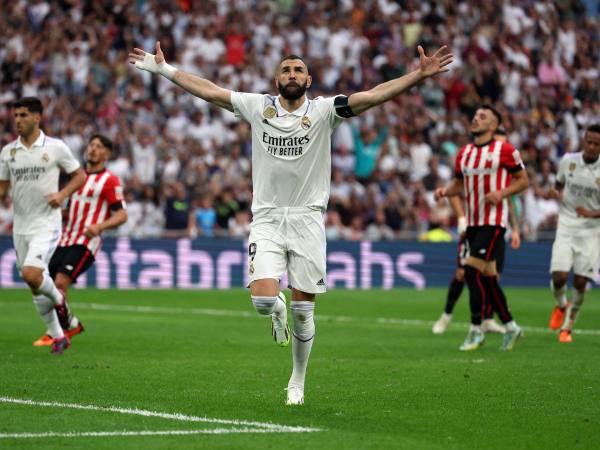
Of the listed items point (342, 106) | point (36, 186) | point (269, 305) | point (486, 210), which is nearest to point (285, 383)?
point (269, 305)

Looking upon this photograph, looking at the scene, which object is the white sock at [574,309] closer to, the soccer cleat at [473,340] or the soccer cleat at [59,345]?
the soccer cleat at [473,340]

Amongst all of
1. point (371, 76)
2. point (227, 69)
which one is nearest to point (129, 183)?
point (227, 69)

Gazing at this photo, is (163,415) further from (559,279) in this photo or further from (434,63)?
(559,279)

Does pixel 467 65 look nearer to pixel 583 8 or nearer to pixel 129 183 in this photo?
pixel 583 8

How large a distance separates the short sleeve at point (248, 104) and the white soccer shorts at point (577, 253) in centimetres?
737

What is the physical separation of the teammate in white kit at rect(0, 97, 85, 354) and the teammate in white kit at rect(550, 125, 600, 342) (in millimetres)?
6094

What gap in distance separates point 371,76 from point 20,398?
22.5 meters

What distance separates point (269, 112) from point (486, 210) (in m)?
5.31

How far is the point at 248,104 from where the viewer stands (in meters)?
9.90

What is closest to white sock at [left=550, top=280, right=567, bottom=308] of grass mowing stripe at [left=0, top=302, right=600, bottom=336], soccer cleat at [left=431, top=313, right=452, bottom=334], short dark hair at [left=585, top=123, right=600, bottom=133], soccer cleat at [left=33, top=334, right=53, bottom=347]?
grass mowing stripe at [left=0, top=302, right=600, bottom=336]

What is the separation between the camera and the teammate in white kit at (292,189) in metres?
9.69

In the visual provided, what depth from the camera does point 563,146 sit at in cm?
3162

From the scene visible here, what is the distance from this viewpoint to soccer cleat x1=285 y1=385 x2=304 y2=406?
9.65m

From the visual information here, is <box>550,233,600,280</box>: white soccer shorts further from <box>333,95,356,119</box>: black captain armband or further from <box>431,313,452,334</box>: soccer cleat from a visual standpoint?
<box>333,95,356,119</box>: black captain armband
